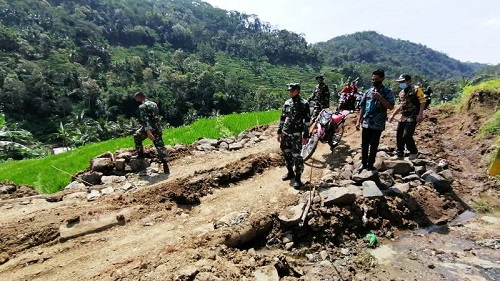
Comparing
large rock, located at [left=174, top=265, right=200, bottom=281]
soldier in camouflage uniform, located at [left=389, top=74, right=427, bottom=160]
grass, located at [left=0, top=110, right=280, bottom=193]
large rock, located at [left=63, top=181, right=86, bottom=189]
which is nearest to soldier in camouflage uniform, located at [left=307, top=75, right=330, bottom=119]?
soldier in camouflage uniform, located at [left=389, top=74, right=427, bottom=160]

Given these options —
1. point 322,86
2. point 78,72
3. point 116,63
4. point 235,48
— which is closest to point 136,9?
point 235,48

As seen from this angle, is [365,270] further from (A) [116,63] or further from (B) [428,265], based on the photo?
(A) [116,63]

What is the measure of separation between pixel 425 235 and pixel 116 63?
382ft

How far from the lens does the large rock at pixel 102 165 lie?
30.3 feet

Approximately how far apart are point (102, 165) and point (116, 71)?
10660cm

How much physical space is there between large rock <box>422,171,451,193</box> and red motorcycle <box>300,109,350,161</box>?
277 centimetres

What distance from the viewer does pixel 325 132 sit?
10.0 meters

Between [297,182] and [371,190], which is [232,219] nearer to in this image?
[297,182]

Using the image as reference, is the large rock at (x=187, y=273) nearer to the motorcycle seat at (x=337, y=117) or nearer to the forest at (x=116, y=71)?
the motorcycle seat at (x=337, y=117)

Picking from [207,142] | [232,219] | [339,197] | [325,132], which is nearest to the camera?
[232,219]

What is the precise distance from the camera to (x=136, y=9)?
190 meters

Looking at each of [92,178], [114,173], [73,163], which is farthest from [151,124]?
[73,163]

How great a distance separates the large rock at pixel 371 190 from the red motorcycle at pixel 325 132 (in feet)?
8.97

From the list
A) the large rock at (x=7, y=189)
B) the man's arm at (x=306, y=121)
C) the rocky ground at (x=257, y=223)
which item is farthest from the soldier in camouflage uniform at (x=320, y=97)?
the large rock at (x=7, y=189)
